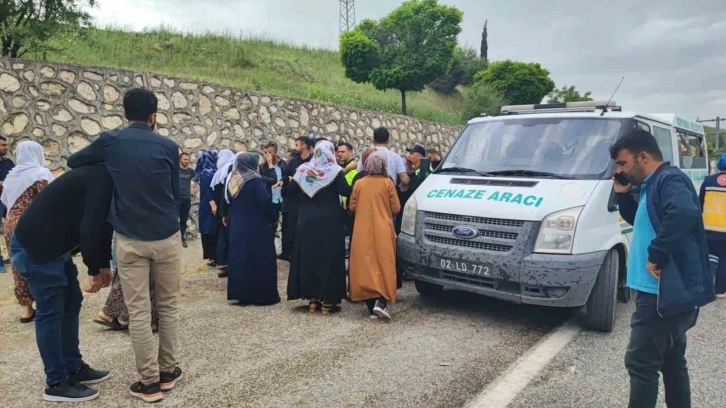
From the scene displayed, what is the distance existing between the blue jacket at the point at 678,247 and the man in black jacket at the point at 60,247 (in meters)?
3.22

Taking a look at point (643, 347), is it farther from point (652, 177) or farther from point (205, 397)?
point (205, 397)

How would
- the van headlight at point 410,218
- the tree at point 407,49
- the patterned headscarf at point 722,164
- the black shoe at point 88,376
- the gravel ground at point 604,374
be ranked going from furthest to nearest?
1. the tree at point 407,49
2. the patterned headscarf at point 722,164
3. the van headlight at point 410,218
4. the black shoe at point 88,376
5. the gravel ground at point 604,374

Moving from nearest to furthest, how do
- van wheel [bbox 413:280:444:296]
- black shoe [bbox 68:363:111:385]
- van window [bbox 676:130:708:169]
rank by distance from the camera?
black shoe [bbox 68:363:111:385], van wheel [bbox 413:280:444:296], van window [bbox 676:130:708:169]

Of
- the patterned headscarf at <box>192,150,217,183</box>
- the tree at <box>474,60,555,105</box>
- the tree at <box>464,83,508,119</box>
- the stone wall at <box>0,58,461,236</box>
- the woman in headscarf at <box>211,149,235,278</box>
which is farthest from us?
the tree at <box>474,60,555,105</box>

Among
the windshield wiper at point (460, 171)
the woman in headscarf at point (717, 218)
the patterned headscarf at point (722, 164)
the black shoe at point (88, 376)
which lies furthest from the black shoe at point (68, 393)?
the patterned headscarf at point (722, 164)

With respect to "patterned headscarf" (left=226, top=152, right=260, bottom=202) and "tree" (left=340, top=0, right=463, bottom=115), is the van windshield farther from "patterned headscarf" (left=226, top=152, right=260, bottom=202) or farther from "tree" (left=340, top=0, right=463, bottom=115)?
"tree" (left=340, top=0, right=463, bottom=115)

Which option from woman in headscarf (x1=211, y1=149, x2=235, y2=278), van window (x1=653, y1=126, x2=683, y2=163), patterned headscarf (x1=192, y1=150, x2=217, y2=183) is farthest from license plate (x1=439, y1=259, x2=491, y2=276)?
patterned headscarf (x1=192, y1=150, x2=217, y2=183)

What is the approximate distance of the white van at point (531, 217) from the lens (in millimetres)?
4777

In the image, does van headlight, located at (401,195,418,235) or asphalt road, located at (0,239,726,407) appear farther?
van headlight, located at (401,195,418,235)

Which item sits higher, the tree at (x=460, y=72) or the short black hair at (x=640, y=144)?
the tree at (x=460, y=72)

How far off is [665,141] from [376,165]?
378 cm

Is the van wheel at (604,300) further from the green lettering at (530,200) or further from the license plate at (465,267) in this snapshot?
the license plate at (465,267)

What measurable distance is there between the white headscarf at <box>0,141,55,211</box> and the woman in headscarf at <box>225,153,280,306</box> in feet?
6.11

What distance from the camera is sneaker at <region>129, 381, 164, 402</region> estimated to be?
3.45 metres
